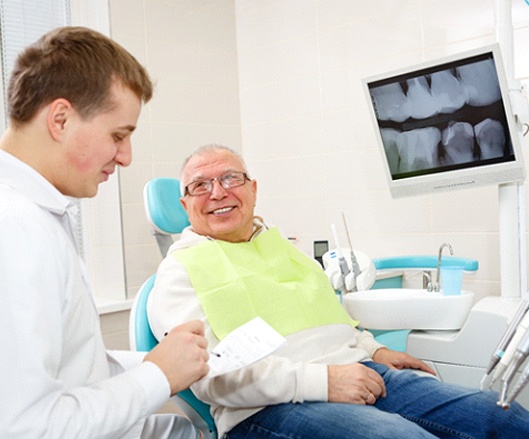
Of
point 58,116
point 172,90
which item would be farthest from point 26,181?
point 172,90

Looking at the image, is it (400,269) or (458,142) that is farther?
(400,269)

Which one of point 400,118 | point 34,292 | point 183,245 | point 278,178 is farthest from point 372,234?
point 34,292

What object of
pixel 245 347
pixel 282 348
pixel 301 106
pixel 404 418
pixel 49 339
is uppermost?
pixel 301 106

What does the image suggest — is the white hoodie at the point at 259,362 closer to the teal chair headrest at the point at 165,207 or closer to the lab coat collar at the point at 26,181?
the teal chair headrest at the point at 165,207

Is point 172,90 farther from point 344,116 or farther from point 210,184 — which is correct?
point 210,184

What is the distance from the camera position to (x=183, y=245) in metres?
1.82

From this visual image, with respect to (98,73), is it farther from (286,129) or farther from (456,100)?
(286,129)

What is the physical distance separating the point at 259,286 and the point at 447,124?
34.3 inches

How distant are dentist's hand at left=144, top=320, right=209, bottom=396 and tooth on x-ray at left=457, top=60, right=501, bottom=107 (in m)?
1.29

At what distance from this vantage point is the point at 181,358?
1.10 metres

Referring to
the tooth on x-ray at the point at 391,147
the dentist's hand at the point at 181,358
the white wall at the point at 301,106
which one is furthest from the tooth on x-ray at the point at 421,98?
the dentist's hand at the point at 181,358

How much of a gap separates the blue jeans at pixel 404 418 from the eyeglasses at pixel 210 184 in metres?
0.72

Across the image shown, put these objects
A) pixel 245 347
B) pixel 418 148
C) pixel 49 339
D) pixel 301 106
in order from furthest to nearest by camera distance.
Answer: pixel 301 106 → pixel 418 148 → pixel 245 347 → pixel 49 339

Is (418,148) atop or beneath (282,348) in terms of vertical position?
atop
